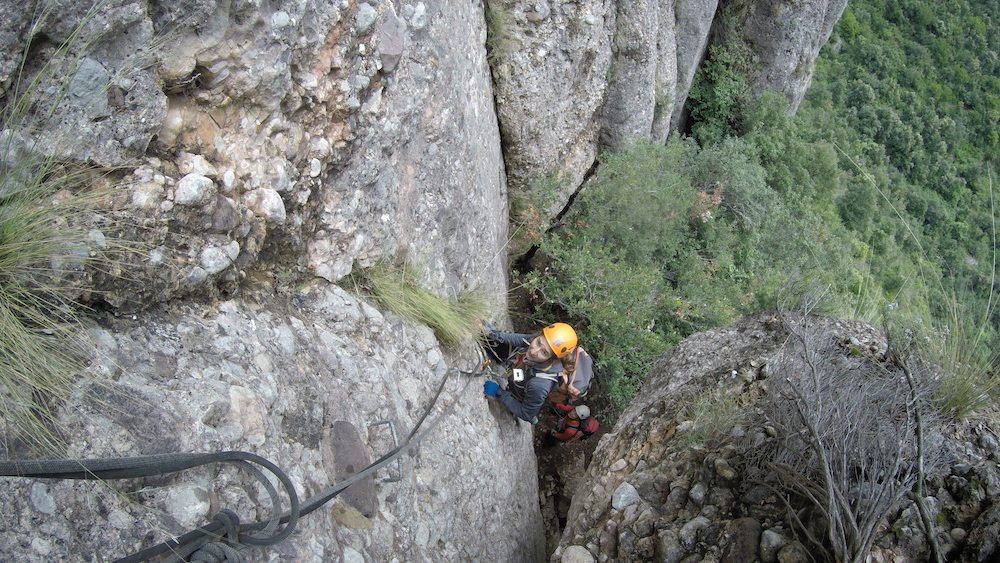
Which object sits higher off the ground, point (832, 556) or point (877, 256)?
point (832, 556)

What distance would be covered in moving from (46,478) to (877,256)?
18.3 metres

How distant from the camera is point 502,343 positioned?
571 centimetres

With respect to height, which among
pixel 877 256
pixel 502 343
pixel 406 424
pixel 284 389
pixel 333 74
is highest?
pixel 333 74

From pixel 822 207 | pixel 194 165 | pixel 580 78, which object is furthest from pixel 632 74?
pixel 822 207

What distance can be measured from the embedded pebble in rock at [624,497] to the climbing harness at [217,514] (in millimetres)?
1567

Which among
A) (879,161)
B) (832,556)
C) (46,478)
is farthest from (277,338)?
(879,161)

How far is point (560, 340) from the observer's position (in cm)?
532

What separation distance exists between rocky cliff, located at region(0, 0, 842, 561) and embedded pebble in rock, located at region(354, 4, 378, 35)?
14 millimetres

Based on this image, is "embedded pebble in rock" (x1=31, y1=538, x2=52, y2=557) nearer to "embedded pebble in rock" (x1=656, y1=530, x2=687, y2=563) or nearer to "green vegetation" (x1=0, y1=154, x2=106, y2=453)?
"green vegetation" (x1=0, y1=154, x2=106, y2=453)

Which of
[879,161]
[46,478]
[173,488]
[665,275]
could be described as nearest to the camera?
[46,478]

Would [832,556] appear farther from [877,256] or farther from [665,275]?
[877,256]

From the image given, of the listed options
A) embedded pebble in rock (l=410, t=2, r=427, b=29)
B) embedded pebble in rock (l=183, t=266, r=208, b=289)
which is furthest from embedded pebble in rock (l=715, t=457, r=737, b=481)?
embedded pebble in rock (l=410, t=2, r=427, b=29)

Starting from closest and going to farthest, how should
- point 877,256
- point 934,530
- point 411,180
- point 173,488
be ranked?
point 173,488 → point 934,530 → point 411,180 → point 877,256

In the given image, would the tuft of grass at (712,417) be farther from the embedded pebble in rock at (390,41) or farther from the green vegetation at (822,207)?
the embedded pebble in rock at (390,41)
